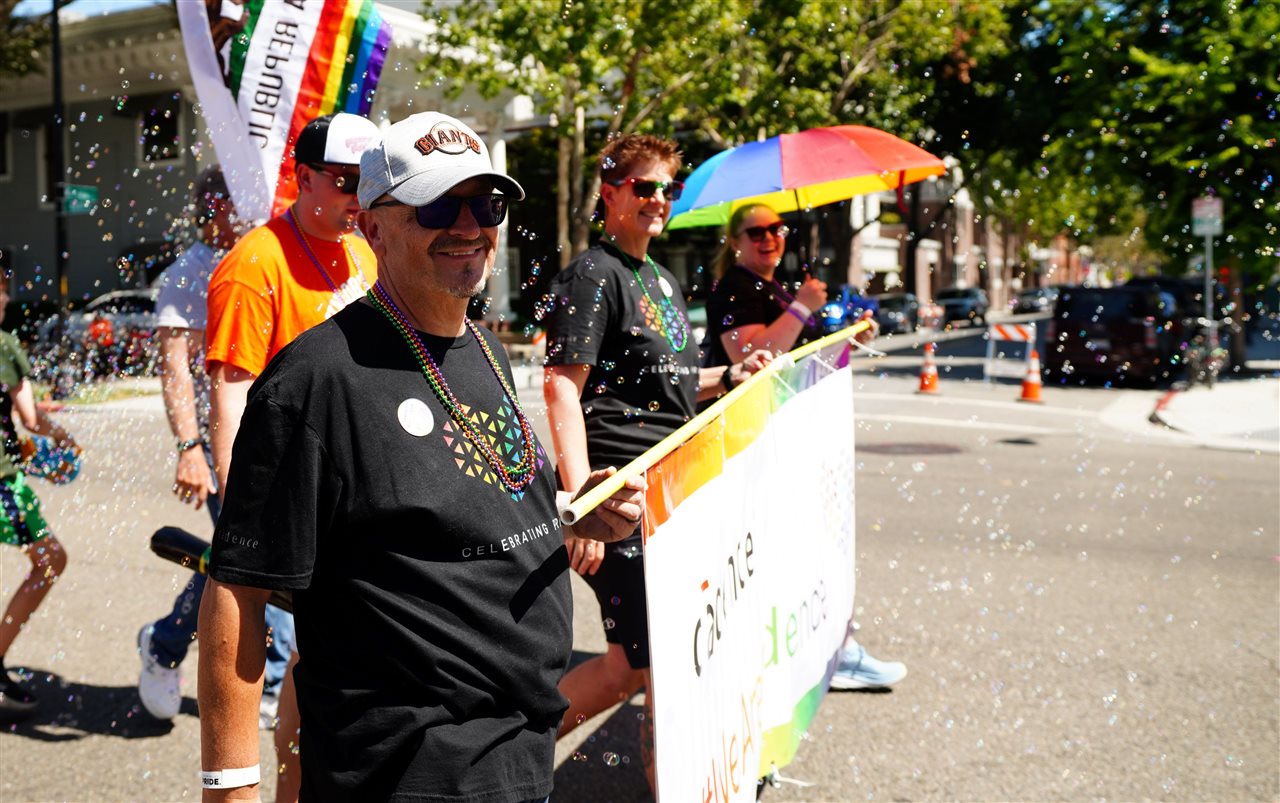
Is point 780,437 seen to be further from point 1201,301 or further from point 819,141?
point 1201,301

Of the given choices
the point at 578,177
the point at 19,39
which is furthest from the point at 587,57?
the point at 19,39

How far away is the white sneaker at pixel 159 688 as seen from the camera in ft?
14.6

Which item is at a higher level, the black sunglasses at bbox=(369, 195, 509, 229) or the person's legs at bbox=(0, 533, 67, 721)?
the black sunglasses at bbox=(369, 195, 509, 229)

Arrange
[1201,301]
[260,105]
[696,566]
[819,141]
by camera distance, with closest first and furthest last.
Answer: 1. [696,566]
2. [260,105]
3. [819,141]
4. [1201,301]

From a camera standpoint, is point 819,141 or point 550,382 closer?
point 550,382

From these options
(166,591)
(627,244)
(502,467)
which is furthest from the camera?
(166,591)

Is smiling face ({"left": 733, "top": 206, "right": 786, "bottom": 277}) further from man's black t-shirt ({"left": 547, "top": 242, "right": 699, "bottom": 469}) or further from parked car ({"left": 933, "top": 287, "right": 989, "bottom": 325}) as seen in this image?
parked car ({"left": 933, "top": 287, "right": 989, "bottom": 325})

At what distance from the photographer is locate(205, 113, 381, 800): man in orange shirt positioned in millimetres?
3148

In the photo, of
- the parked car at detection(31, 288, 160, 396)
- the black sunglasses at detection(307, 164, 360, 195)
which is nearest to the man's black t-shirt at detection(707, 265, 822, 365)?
the black sunglasses at detection(307, 164, 360, 195)

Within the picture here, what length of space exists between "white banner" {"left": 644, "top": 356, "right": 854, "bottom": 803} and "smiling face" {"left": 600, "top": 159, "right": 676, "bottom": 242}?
0.66m

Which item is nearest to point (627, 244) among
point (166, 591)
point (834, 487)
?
point (834, 487)

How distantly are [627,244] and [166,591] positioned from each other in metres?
4.04

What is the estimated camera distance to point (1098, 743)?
13.9 ft

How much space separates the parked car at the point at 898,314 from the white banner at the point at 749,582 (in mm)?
30744
